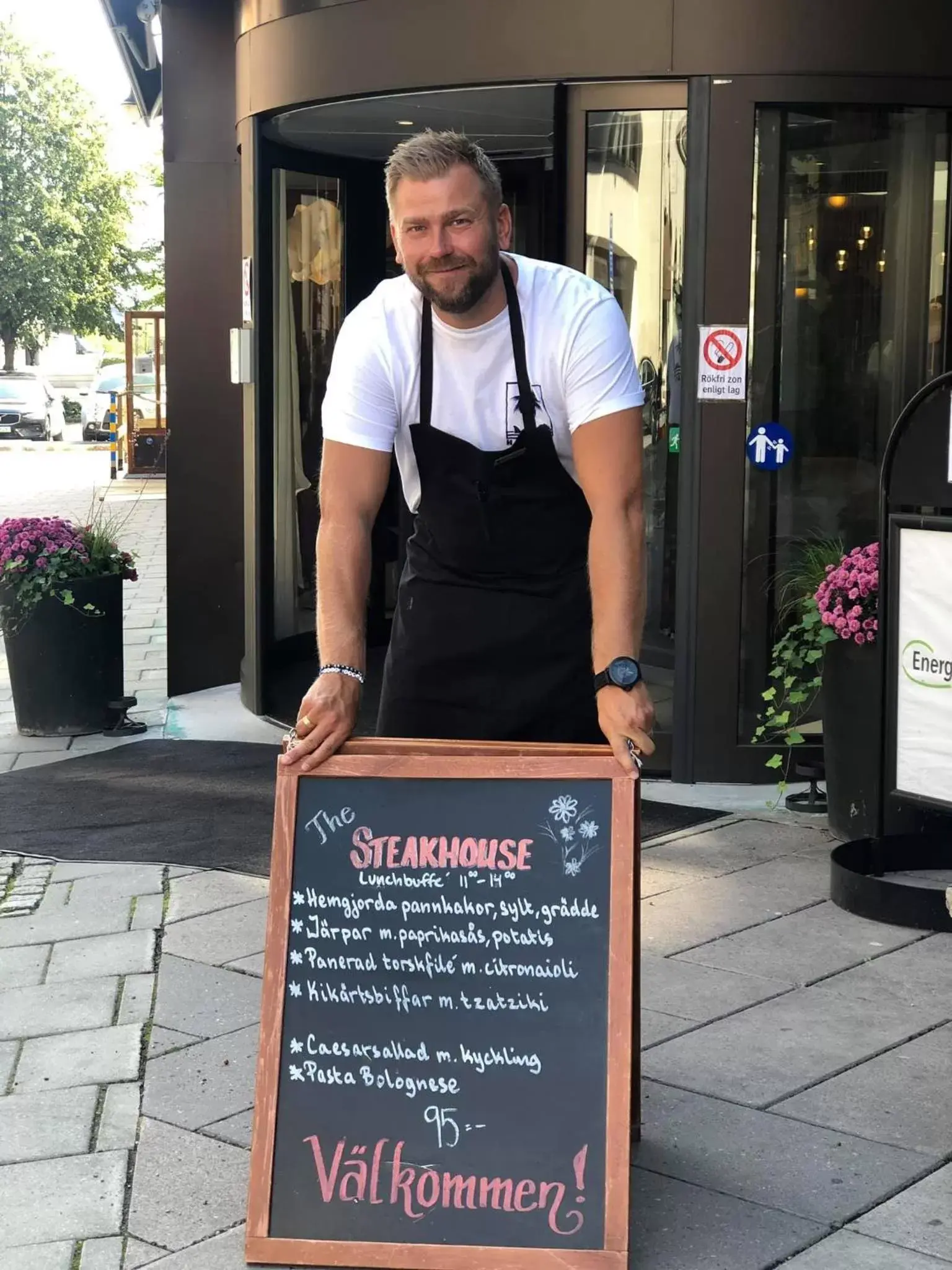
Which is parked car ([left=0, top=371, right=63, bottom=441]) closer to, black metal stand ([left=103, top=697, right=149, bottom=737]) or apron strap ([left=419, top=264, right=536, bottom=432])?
black metal stand ([left=103, top=697, right=149, bottom=737])

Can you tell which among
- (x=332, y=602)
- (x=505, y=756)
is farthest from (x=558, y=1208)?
(x=332, y=602)

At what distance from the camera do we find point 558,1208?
2.81 meters

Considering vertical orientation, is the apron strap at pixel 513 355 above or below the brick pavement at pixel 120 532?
above

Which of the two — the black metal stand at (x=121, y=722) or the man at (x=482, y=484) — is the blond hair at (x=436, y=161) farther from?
the black metal stand at (x=121, y=722)

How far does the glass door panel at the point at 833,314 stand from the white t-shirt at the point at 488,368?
3239 millimetres

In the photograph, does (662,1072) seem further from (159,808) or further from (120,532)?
(120,532)

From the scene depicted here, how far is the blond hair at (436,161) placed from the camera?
3.00m

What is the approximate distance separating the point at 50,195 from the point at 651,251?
45.7 meters

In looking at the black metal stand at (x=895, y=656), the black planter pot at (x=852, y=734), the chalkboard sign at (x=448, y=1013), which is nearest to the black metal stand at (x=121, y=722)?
the black planter pot at (x=852, y=734)

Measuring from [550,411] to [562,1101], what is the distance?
1251 millimetres

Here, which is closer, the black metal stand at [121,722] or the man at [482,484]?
the man at [482,484]

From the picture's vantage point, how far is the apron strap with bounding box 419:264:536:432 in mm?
3098

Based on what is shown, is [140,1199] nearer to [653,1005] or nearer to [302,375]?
[653,1005]

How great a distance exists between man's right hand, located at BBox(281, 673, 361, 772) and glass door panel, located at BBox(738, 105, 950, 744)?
3539mm
